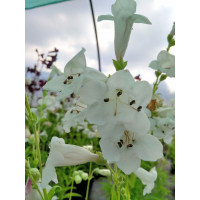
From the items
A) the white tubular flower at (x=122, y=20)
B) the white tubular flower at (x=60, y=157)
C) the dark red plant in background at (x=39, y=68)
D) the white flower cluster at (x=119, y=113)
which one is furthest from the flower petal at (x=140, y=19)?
the dark red plant in background at (x=39, y=68)

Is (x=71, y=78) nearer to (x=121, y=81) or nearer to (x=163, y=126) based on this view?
(x=121, y=81)

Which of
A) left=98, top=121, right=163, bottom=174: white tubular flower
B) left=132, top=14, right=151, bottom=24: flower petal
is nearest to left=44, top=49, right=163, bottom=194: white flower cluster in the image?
left=98, top=121, right=163, bottom=174: white tubular flower

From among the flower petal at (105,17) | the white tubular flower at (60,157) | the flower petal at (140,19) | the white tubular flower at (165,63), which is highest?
the flower petal at (105,17)

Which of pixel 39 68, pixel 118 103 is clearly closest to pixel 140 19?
pixel 118 103

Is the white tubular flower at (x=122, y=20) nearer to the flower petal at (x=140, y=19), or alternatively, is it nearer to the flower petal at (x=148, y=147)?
the flower petal at (x=140, y=19)

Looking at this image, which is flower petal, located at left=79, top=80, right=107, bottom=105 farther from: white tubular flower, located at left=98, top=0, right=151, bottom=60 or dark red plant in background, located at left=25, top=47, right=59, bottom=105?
dark red plant in background, located at left=25, top=47, right=59, bottom=105
